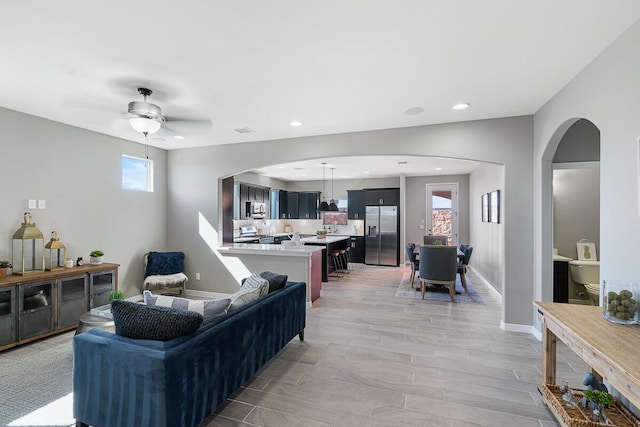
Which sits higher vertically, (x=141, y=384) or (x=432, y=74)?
(x=432, y=74)

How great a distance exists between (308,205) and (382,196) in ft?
8.09

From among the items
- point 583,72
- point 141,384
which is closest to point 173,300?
point 141,384

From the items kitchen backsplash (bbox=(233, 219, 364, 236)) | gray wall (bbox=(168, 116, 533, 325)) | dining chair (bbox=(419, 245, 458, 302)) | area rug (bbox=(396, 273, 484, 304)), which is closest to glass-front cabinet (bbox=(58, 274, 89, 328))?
gray wall (bbox=(168, 116, 533, 325))

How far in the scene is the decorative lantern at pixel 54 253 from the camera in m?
3.78

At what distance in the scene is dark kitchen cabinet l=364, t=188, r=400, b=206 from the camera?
347 inches

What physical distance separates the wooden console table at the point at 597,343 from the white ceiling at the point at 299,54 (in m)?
1.92

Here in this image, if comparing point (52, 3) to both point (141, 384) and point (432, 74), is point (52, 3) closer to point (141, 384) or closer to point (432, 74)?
point (141, 384)

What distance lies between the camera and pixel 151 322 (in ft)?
6.06

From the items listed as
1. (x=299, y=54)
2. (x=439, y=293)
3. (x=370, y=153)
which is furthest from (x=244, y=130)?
(x=439, y=293)

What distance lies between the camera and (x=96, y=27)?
1.99 metres

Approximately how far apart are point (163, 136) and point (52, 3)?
305 cm

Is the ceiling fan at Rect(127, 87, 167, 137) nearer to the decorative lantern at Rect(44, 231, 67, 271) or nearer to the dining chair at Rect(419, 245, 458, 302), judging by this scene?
the decorative lantern at Rect(44, 231, 67, 271)

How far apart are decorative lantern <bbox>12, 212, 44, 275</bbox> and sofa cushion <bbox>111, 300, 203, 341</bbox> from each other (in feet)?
8.63

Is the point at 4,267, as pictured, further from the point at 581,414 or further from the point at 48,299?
the point at 581,414
